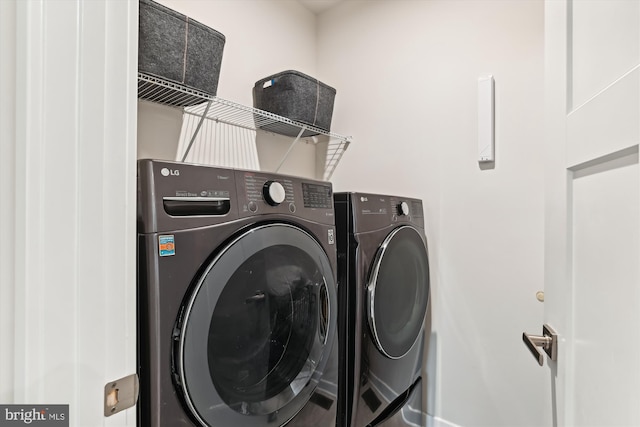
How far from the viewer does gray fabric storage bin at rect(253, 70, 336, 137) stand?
1.69 meters

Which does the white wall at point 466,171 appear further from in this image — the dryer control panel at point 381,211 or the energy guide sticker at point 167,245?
the energy guide sticker at point 167,245

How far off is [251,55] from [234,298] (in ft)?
4.85

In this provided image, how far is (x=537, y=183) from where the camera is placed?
154 cm

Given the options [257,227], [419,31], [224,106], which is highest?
[419,31]

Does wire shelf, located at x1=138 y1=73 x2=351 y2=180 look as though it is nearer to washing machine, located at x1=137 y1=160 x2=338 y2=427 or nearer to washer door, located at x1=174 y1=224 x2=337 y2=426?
washing machine, located at x1=137 y1=160 x2=338 y2=427

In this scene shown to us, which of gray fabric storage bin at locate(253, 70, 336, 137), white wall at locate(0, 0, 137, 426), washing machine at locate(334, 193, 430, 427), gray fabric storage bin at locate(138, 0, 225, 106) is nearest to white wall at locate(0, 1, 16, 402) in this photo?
white wall at locate(0, 0, 137, 426)

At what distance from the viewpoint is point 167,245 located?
2.47ft

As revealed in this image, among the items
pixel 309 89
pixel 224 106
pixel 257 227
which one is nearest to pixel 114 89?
pixel 257 227

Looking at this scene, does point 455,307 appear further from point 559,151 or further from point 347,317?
point 559,151

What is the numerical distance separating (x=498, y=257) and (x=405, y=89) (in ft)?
3.38

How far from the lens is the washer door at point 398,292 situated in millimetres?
1359

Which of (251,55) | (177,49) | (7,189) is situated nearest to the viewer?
(7,189)

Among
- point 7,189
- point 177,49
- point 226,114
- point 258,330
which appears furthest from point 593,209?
point 226,114

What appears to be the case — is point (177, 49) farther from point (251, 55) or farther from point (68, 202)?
point (68, 202)
